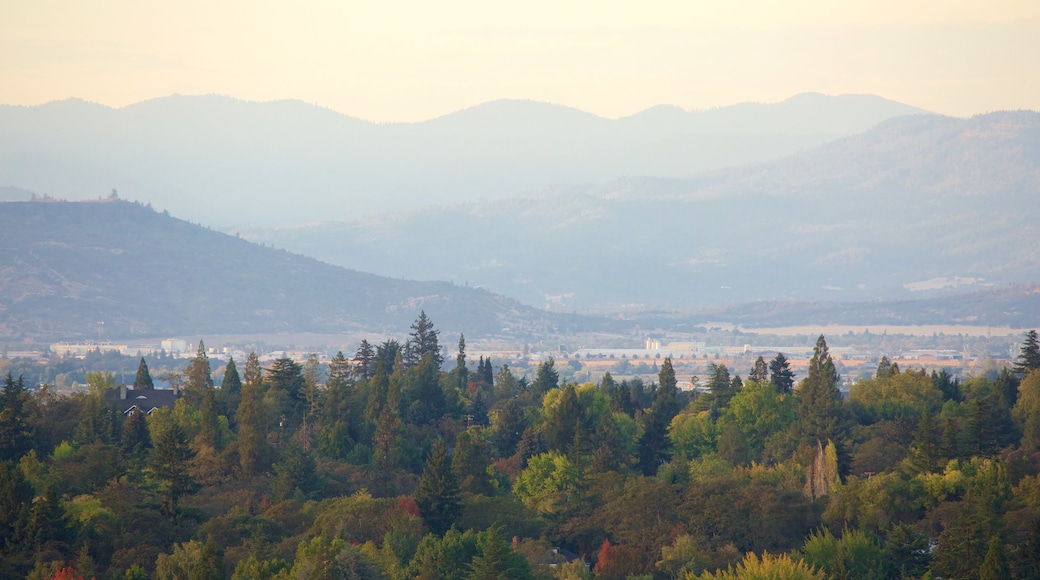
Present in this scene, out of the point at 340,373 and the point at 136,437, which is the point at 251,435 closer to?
the point at 136,437

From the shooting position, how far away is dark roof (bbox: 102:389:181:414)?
414 feet

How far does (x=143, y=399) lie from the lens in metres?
129

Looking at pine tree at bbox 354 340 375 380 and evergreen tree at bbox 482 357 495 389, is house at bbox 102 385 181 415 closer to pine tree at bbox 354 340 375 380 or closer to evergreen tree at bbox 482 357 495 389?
pine tree at bbox 354 340 375 380

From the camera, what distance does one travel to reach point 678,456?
113 m

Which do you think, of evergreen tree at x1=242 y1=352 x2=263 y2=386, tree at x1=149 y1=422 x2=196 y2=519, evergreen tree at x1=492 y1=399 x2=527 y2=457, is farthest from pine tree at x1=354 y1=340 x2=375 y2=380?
tree at x1=149 y1=422 x2=196 y2=519

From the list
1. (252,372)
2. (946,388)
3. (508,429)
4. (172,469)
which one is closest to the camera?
(172,469)

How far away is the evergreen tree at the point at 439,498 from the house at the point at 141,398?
3677 cm

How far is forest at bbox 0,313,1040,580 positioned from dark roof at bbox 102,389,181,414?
0.92 m

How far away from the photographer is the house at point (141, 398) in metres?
126

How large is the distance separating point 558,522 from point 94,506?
25242 millimetres

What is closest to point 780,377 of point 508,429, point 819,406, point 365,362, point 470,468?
point 819,406

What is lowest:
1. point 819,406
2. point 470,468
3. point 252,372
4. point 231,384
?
point 470,468

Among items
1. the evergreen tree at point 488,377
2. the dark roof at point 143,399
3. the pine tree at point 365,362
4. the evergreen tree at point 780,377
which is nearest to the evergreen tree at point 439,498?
the dark roof at point 143,399

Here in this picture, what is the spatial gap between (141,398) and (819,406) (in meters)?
49.9
